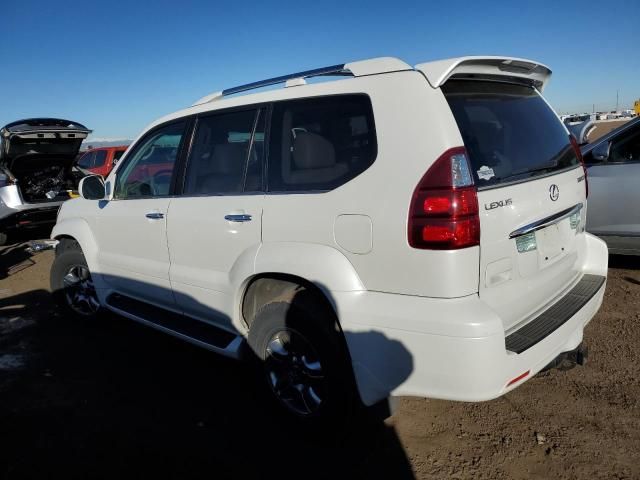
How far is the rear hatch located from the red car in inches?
477

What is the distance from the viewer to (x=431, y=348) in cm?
202

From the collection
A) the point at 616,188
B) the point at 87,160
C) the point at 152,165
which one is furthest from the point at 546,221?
the point at 87,160

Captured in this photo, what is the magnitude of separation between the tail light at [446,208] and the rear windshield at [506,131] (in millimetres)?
122

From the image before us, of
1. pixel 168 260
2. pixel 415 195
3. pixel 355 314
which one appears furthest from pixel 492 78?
pixel 168 260

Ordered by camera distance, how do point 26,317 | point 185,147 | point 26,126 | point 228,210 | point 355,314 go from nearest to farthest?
point 355,314, point 228,210, point 185,147, point 26,317, point 26,126

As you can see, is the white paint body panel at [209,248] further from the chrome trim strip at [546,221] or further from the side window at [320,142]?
the chrome trim strip at [546,221]

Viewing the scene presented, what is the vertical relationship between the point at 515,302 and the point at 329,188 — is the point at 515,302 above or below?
below

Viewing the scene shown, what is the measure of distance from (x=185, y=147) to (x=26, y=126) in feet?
16.6

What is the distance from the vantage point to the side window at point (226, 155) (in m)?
2.83

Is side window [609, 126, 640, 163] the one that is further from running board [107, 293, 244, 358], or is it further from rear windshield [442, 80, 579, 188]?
running board [107, 293, 244, 358]

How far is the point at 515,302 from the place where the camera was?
2.22 m

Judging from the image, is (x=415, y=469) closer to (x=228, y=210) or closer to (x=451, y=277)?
(x=451, y=277)

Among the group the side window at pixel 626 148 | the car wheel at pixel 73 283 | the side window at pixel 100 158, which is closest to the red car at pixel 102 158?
the side window at pixel 100 158

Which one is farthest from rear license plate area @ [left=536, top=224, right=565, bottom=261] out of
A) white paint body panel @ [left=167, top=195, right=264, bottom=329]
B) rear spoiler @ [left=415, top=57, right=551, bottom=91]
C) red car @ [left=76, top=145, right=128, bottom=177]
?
red car @ [left=76, top=145, right=128, bottom=177]
